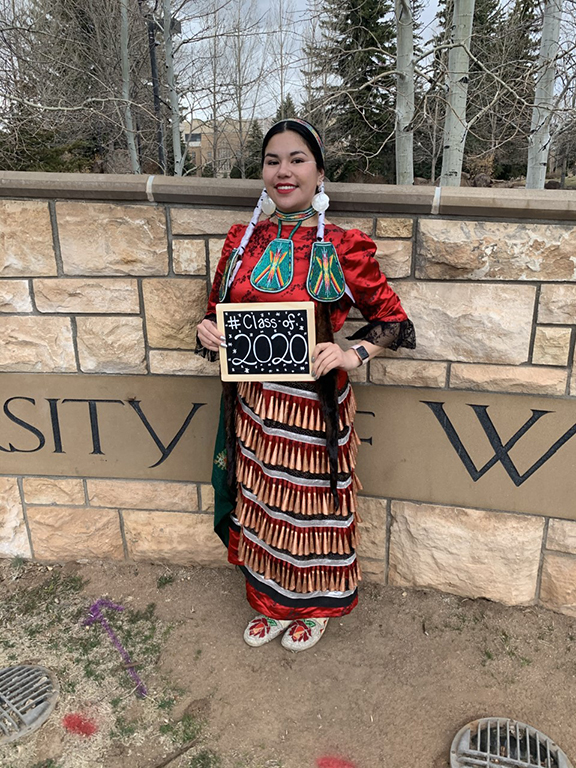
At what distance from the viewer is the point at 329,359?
178cm

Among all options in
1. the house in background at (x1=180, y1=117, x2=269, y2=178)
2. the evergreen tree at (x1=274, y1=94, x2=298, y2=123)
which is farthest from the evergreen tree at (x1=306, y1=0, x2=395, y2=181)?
the house in background at (x1=180, y1=117, x2=269, y2=178)

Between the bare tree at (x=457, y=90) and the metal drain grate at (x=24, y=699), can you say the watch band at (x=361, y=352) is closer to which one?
the metal drain grate at (x=24, y=699)

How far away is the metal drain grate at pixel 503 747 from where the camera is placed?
1.77 m

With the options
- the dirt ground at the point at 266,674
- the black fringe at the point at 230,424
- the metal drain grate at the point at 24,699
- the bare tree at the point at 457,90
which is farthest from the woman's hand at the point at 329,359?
the bare tree at the point at 457,90

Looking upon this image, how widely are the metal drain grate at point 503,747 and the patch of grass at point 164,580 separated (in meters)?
1.39

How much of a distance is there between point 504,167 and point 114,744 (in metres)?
25.0

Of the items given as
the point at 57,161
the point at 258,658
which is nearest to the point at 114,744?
the point at 258,658

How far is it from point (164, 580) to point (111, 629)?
339mm

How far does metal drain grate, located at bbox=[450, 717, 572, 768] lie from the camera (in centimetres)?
177

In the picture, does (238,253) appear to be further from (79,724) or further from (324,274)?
(79,724)

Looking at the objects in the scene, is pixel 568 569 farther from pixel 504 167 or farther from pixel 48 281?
pixel 504 167

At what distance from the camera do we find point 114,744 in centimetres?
187

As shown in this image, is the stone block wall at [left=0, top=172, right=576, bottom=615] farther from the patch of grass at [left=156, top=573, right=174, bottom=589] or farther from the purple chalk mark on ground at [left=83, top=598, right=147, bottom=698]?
the purple chalk mark on ground at [left=83, top=598, right=147, bottom=698]

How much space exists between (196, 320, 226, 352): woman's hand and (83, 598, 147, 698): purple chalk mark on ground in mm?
1290
